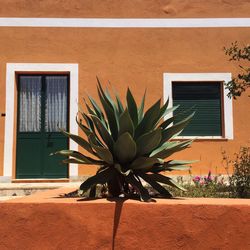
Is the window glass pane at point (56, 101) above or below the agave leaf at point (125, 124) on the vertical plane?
above

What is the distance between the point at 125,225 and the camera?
3.47 m

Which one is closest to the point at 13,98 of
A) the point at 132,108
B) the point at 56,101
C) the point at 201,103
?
the point at 56,101

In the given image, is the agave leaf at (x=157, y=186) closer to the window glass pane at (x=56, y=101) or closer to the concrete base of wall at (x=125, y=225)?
the concrete base of wall at (x=125, y=225)

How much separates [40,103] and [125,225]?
7249mm

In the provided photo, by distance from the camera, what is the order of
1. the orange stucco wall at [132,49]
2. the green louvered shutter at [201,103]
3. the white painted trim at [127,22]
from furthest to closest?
the green louvered shutter at [201,103] < the white painted trim at [127,22] < the orange stucco wall at [132,49]

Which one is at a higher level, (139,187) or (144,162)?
(144,162)

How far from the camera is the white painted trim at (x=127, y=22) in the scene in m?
9.92

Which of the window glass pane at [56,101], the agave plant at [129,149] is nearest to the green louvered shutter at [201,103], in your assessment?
the window glass pane at [56,101]

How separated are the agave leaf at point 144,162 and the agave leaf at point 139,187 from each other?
0.12 m

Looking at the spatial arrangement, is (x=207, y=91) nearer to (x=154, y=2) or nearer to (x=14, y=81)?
(x=154, y=2)

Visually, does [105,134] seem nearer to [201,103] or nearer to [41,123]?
[41,123]

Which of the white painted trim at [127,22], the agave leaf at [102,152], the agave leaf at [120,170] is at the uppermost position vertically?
the white painted trim at [127,22]

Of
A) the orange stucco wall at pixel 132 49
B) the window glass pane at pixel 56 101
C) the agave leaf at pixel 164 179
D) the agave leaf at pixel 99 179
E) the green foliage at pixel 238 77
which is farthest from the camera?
the window glass pane at pixel 56 101

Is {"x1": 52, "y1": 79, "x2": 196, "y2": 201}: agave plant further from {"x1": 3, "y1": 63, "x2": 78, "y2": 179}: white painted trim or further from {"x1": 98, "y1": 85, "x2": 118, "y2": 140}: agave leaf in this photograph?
{"x1": 3, "y1": 63, "x2": 78, "y2": 179}: white painted trim
